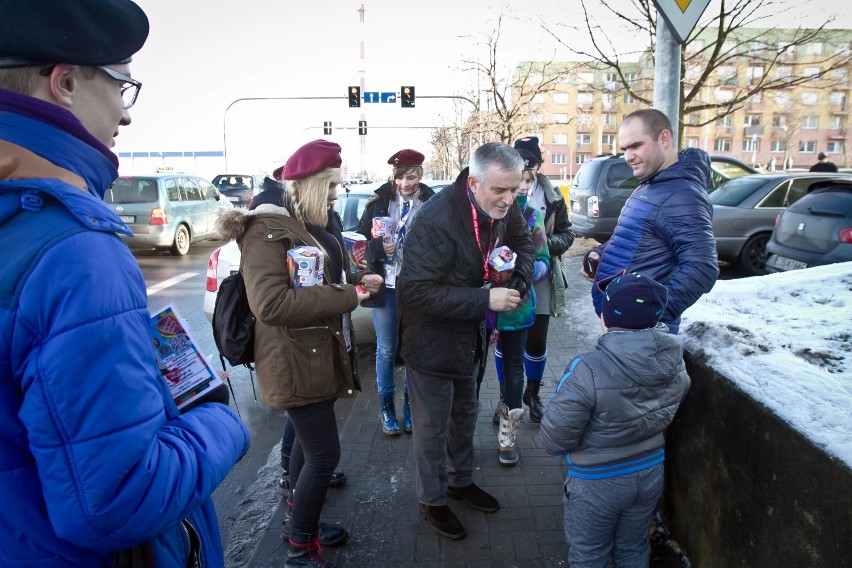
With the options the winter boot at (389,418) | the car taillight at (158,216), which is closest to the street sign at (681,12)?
the winter boot at (389,418)

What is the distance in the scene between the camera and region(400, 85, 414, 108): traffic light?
85.0ft

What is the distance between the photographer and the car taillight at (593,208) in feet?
36.9

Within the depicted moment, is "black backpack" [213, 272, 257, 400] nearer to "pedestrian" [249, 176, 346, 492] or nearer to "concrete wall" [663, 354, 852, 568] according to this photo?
"pedestrian" [249, 176, 346, 492]

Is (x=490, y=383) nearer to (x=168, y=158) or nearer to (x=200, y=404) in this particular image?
(x=200, y=404)

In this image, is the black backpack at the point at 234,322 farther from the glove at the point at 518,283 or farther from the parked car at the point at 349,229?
the parked car at the point at 349,229

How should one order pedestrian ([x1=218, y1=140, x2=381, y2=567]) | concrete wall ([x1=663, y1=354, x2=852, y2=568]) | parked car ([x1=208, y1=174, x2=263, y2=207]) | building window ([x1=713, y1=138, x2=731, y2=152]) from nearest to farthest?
concrete wall ([x1=663, y1=354, x2=852, y2=568])
pedestrian ([x1=218, y1=140, x2=381, y2=567])
parked car ([x1=208, y1=174, x2=263, y2=207])
building window ([x1=713, y1=138, x2=731, y2=152])

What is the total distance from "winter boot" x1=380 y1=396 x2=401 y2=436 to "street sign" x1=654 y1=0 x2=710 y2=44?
3.11m

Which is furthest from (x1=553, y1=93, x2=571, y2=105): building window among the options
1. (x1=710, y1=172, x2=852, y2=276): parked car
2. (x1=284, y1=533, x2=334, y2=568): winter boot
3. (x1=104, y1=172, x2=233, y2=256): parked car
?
(x1=284, y1=533, x2=334, y2=568): winter boot

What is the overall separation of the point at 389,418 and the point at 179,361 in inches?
109

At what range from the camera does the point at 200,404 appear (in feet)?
4.42

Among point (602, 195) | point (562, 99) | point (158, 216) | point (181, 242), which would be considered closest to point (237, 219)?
point (602, 195)

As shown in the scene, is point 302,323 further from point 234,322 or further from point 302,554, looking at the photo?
point 302,554

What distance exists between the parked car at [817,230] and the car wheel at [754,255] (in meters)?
2.28

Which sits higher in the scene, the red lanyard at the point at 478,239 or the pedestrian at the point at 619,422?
the red lanyard at the point at 478,239
